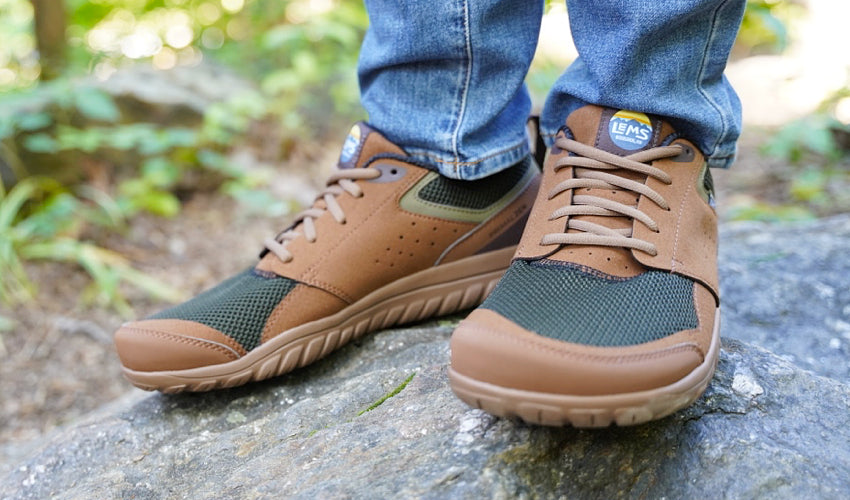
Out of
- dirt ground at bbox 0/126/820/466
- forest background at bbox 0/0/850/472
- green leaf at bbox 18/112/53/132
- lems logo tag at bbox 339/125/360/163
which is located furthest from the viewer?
green leaf at bbox 18/112/53/132

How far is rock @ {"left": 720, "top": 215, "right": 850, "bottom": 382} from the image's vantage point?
4.22 ft

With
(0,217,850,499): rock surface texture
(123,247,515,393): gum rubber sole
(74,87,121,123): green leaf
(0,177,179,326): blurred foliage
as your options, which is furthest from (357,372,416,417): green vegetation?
(74,87,121,123): green leaf

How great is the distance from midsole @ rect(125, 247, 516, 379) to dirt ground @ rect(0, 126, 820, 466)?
36.5 inches

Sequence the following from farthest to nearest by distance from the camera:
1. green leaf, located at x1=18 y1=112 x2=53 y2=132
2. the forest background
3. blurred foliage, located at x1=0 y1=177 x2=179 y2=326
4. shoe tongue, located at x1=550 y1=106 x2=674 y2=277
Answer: green leaf, located at x1=18 y1=112 x2=53 y2=132 → blurred foliage, located at x1=0 y1=177 x2=179 y2=326 → the forest background → shoe tongue, located at x1=550 y1=106 x2=674 y2=277

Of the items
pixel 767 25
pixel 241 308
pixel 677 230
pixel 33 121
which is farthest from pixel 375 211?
→ pixel 33 121

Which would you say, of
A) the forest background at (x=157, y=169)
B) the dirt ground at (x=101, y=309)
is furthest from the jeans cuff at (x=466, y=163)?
the dirt ground at (x=101, y=309)

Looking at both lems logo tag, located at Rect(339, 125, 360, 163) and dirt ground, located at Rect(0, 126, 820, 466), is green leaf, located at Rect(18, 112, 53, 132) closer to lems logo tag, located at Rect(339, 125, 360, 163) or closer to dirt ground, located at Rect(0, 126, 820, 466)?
dirt ground, located at Rect(0, 126, 820, 466)

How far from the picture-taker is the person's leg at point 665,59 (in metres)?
0.96

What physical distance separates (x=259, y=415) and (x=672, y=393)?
2.51 ft

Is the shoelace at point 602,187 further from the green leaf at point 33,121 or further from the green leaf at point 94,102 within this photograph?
the green leaf at point 33,121

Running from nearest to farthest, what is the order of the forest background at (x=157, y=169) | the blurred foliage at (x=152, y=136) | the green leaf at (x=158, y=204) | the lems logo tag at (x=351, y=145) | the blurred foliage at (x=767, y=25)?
the lems logo tag at (x=351, y=145) < the blurred foliage at (x=767, y=25) < the forest background at (x=157, y=169) < the blurred foliage at (x=152, y=136) < the green leaf at (x=158, y=204)

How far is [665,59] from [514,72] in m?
0.31

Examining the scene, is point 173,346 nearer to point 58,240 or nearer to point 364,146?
point 364,146

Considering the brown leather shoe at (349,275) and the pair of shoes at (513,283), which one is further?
the brown leather shoe at (349,275)
